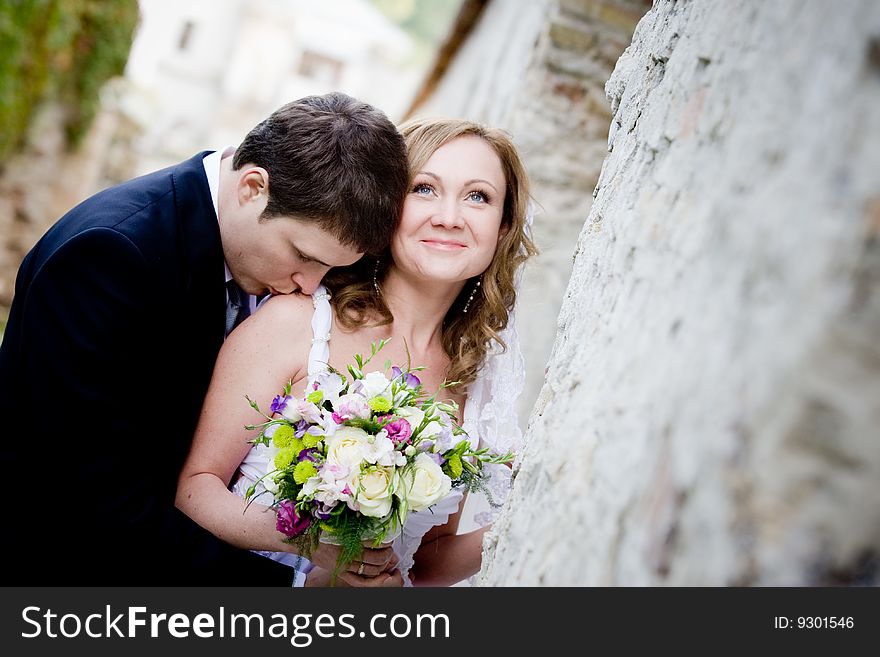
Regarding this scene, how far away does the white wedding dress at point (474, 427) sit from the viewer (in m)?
2.41

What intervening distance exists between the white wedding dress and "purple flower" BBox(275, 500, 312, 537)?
0.27m

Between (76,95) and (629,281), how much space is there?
6.88m

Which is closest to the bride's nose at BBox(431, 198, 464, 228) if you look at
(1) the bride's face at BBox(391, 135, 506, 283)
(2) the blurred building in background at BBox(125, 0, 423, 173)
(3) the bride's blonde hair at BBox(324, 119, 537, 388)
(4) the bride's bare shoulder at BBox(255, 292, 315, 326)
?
(1) the bride's face at BBox(391, 135, 506, 283)

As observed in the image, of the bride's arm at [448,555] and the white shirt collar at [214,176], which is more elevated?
the white shirt collar at [214,176]

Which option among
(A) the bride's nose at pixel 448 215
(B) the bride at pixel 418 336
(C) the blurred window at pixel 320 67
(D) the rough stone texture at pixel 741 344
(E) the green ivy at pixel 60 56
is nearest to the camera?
(D) the rough stone texture at pixel 741 344

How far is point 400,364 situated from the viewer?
8.82ft

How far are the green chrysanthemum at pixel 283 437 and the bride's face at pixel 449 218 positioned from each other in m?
0.81

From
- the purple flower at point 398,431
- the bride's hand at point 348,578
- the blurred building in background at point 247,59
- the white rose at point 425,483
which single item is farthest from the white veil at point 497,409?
the blurred building in background at point 247,59

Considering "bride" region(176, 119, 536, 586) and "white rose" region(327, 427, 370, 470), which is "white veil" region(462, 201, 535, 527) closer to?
"bride" region(176, 119, 536, 586)

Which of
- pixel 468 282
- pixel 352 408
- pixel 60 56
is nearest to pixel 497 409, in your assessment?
pixel 468 282

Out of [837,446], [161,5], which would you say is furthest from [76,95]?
[161,5]

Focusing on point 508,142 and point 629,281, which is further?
point 508,142

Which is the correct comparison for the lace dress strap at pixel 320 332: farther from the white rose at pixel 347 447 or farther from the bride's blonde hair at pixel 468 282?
the white rose at pixel 347 447
